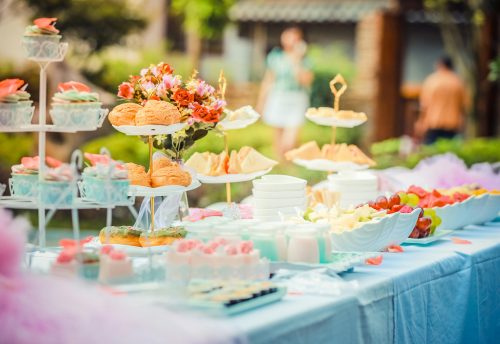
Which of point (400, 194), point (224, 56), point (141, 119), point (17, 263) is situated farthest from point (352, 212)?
point (224, 56)

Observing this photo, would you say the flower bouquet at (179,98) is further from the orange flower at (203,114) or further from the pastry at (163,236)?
the pastry at (163,236)

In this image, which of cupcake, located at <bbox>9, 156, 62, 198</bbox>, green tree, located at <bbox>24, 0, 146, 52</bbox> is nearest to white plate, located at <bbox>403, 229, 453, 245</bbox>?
cupcake, located at <bbox>9, 156, 62, 198</bbox>

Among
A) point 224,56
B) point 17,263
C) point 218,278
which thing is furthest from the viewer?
point 224,56

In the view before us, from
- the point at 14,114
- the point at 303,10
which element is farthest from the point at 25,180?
the point at 303,10

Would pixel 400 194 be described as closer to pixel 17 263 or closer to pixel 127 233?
pixel 127 233

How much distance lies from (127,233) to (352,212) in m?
0.88

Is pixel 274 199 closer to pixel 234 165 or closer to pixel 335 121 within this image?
pixel 234 165

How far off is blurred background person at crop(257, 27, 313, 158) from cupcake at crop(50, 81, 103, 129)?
8964 millimetres

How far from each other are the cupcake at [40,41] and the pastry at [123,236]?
72 cm

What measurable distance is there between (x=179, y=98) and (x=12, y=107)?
73 cm

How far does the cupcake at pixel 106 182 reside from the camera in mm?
3324

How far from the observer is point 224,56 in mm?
17953

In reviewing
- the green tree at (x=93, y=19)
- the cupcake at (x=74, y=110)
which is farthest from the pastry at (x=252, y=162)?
the green tree at (x=93, y=19)

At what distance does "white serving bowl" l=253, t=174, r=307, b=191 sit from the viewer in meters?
4.33
